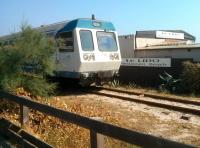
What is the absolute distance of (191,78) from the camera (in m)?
16.7

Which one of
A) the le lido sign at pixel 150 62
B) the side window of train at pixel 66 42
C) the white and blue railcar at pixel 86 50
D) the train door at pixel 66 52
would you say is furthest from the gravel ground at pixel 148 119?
the le lido sign at pixel 150 62

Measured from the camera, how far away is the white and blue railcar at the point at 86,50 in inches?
646

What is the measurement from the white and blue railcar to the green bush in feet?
10.5

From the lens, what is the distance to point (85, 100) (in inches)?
611

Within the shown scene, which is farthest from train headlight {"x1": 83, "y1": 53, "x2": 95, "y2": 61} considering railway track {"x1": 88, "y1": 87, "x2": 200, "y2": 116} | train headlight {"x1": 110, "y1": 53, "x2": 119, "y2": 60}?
railway track {"x1": 88, "y1": 87, "x2": 200, "y2": 116}

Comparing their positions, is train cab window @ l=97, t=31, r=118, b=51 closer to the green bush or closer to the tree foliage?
the green bush

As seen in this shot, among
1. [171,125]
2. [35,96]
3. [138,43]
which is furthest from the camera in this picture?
[138,43]

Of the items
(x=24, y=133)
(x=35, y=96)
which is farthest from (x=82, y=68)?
(x=24, y=133)

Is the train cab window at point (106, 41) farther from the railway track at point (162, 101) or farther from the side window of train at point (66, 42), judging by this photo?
the railway track at point (162, 101)

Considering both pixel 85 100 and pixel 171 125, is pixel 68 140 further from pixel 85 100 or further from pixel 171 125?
pixel 85 100

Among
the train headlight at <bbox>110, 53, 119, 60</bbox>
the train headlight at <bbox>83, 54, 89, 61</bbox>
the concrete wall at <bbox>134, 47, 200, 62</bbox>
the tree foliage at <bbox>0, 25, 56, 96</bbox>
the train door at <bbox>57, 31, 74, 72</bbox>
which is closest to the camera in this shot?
the tree foliage at <bbox>0, 25, 56, 96</bbox>

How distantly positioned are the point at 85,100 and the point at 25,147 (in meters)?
8.85

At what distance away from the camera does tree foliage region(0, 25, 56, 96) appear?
10914 millimetres

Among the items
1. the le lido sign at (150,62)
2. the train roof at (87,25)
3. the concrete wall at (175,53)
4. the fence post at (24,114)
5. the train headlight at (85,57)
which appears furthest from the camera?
the concrete wall at (175,53)
